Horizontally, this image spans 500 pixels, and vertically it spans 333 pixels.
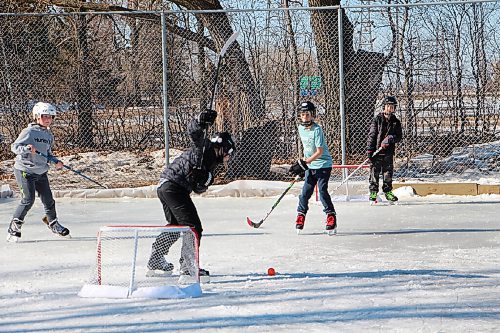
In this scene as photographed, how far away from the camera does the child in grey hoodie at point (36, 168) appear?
939cm

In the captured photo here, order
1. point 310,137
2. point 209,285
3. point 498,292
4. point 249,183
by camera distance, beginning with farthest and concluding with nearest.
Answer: point 249,183 < point 310,137 < point 209,285 < point 498,292

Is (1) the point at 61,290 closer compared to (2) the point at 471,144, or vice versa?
(1) the point at 61,290

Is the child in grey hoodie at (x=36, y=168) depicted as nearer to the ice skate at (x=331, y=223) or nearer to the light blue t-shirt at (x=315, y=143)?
the light blue t-shirt at (x=315, y=143)

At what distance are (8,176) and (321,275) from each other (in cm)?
910

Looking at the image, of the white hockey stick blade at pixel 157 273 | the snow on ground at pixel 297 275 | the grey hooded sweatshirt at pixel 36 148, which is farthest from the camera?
the grey hooded sweatshirt at pixel 36 148

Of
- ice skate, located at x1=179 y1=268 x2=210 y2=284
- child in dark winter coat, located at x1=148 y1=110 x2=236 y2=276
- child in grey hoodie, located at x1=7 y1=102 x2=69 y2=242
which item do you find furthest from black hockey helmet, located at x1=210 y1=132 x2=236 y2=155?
child in grey hoodie, located at x1=7 y1=102 x2=69 y2=242

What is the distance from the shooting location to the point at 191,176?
23.4 ft

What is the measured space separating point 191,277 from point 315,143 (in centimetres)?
292

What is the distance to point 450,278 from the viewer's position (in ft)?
23.4

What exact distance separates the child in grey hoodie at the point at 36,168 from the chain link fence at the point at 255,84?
4191mm

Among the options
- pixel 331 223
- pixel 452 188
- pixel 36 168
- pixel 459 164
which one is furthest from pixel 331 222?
pixel 459 164

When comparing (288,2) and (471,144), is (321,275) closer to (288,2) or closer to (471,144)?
(471,144)

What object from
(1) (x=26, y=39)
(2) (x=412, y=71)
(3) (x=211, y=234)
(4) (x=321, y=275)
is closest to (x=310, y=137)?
(3) (x=211, y=234)

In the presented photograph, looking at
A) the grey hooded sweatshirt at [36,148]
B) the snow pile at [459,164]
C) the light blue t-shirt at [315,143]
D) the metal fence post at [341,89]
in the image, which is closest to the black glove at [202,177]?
the light blue t-shirt at [315,143]
